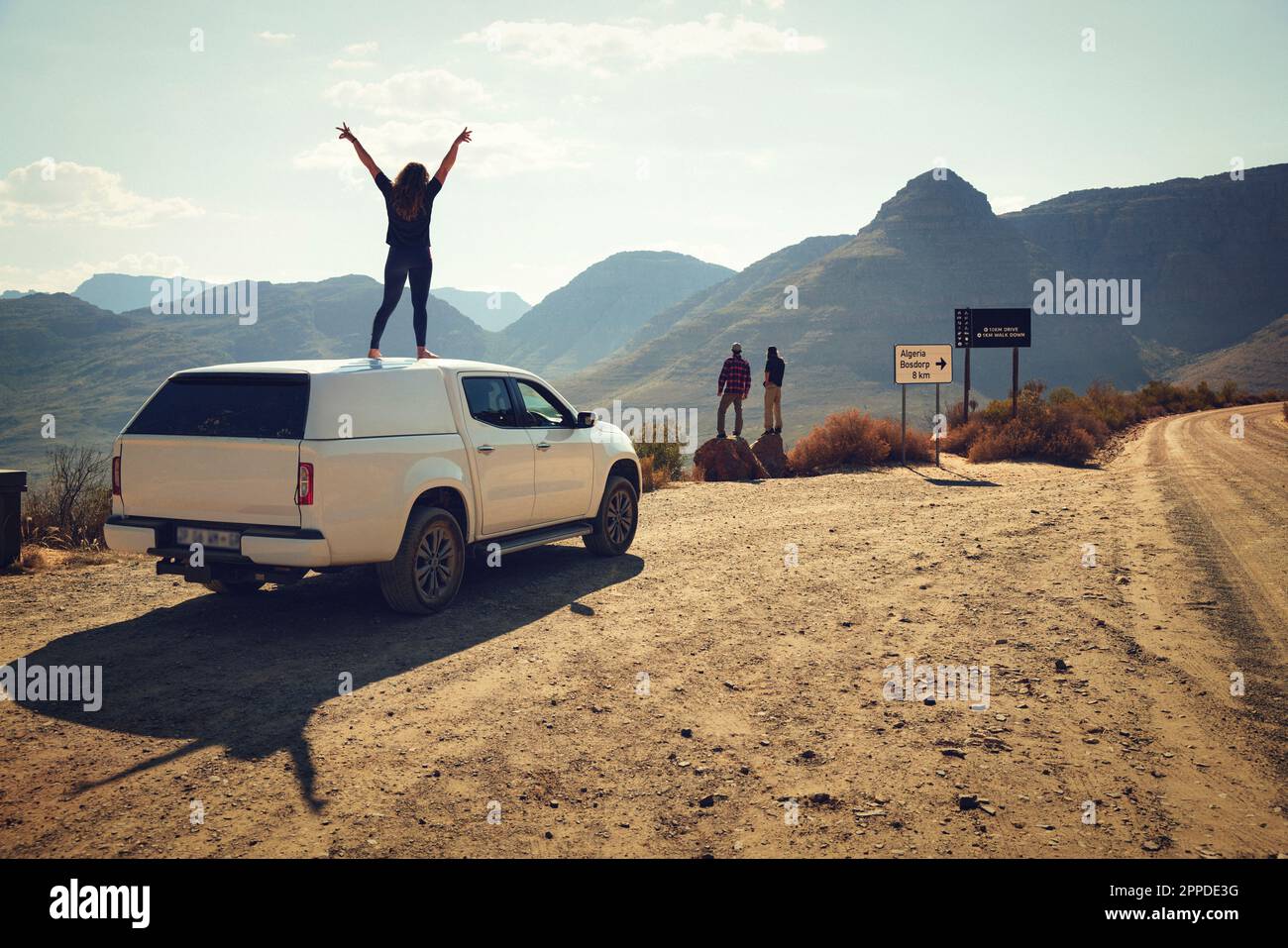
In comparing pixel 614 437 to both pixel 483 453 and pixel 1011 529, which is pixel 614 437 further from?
pixel 1011 529

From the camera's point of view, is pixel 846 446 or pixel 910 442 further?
pixel 910 442

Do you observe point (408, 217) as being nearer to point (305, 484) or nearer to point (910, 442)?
point (305, 484)

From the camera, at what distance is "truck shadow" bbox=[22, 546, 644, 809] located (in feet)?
16.2

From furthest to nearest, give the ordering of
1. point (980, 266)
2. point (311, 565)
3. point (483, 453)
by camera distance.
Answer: point (980, 266)
point (483, 453)
point (311, 565)

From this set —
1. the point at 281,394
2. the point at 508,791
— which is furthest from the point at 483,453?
the point at 508,791

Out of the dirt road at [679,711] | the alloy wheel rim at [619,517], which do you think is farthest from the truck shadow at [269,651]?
the alloy wheel rim at [619,517]

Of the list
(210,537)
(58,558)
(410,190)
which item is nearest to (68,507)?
(58,558)

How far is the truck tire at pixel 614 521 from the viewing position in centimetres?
952

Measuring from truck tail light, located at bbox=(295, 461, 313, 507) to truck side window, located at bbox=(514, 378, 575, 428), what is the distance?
2.55 metres

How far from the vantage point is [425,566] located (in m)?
7.09

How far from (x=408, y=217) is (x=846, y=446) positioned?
1379cm

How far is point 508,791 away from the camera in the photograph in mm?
4152

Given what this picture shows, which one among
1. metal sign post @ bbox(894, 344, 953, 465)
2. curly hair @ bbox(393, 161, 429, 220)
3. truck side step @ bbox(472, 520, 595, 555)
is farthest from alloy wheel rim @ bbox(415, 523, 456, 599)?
metal sign post @ bbox(894, 344, 953, 465)
